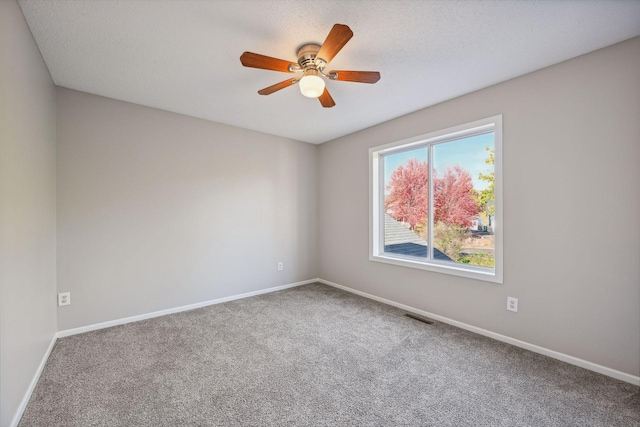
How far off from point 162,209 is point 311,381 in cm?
253

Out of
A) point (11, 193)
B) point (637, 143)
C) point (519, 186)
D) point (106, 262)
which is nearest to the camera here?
point (11, 193)

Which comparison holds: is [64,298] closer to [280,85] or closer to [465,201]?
[280,85]

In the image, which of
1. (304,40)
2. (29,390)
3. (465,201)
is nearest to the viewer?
(29,390)

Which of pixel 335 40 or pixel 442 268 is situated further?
pixel 442 268

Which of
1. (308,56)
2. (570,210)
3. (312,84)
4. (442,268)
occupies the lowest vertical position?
(442,268)

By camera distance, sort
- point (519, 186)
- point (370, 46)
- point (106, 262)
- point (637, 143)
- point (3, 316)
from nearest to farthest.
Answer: point (3, 316) → point (637, 143) → point (370, 46) → point (519, 186) → point (106, 262)

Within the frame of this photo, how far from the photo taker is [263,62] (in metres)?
1.87

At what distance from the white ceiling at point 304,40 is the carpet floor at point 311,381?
242cm

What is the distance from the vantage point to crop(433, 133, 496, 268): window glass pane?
2.80 m

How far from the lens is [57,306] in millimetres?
2625

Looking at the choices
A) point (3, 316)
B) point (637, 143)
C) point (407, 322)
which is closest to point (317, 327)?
point (407, 322)

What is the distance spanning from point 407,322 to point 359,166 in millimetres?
2180

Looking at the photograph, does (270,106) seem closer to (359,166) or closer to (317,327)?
(359,166)

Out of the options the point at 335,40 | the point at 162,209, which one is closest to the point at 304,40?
the point at 335,40
